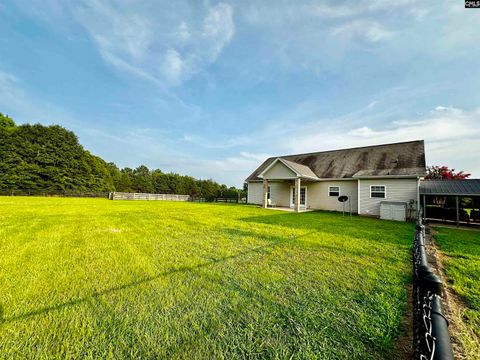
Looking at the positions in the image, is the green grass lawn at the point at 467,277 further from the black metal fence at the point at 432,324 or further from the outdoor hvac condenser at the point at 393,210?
the outdoor hvac condenser at the point at 393,210

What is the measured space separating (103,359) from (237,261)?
9.00ft

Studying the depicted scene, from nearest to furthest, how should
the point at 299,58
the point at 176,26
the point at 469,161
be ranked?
the point at 176,26 → the point at 299,58 → the point at 469,161

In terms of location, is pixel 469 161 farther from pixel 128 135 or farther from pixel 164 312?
pixel 128 135

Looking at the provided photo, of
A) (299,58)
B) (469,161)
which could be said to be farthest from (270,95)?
(469,161)

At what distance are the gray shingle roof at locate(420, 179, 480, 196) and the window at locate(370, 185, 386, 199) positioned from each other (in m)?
1.96

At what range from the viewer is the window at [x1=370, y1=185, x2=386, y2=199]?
530 inches

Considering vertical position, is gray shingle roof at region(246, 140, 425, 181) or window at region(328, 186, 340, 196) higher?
gray shingle roof at region(246, 140, 425, 181)

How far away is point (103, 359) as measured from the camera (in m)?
1.77

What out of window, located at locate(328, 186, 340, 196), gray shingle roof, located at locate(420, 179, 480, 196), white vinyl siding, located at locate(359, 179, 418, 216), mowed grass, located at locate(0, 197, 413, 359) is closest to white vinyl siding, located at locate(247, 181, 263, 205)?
window, located at locate(328, 186, 340, 196)

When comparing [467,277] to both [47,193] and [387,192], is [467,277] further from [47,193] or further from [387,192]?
[47,193]

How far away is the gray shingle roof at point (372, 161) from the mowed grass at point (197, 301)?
10.8m

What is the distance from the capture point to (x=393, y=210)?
40.2 feet

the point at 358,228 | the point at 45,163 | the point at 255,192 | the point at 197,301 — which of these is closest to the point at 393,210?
the point at 358,228

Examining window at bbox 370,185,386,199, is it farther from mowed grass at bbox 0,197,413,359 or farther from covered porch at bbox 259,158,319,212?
mowed grass at bbox 0,197,413,359
